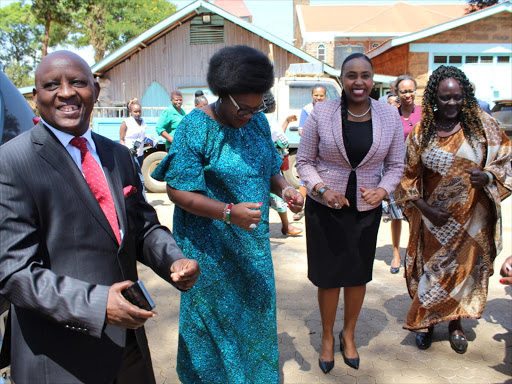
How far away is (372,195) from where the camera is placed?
3.04 meters

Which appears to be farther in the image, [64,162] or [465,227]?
[465,227]

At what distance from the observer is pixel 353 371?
3324mm

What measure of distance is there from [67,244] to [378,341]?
9.48ft

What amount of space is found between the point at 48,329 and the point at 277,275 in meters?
3.85

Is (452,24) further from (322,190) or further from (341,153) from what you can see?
(322,190)

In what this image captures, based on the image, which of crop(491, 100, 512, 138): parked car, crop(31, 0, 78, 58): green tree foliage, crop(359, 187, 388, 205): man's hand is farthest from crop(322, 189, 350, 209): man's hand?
crop(31, 0, 78, 58): green tree foliage

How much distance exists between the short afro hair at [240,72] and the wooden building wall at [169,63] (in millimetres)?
16063

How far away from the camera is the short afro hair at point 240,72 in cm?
228

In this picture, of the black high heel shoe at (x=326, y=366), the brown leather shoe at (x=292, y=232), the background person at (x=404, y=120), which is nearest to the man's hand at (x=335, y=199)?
the black high heel shoe at (x=326, y=366)

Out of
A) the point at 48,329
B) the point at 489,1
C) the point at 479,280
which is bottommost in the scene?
the point at 479,280

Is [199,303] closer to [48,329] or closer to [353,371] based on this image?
[48,329]

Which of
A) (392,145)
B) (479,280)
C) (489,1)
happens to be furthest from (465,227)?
(489,1)

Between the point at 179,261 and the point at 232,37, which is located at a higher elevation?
the point at 232,37

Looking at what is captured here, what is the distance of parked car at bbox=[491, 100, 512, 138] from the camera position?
38.4 ft
